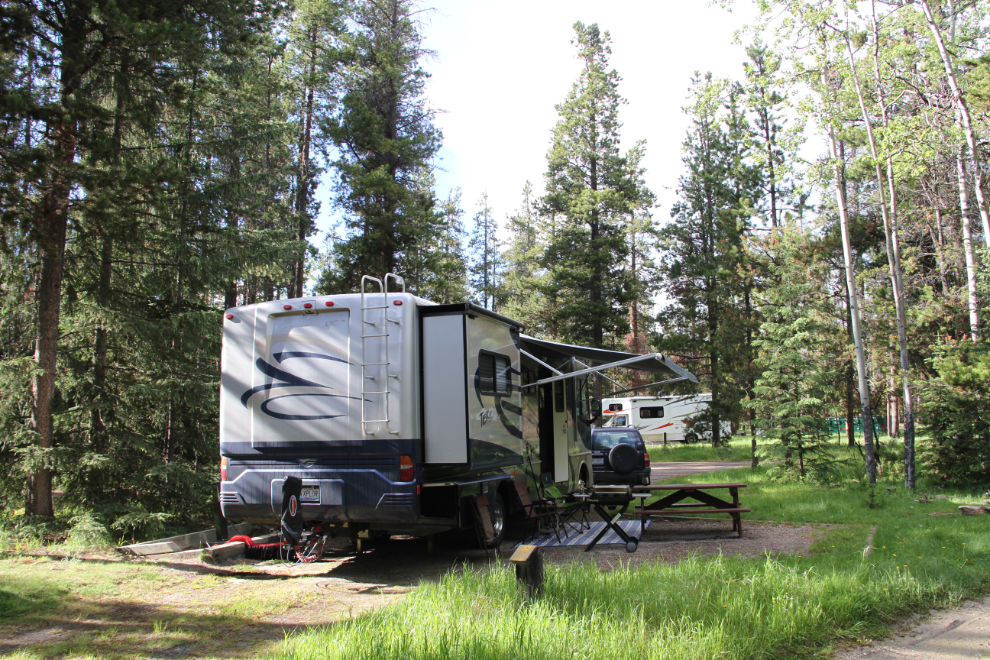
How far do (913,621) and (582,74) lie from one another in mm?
26377

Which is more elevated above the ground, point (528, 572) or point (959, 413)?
point (959, 413)

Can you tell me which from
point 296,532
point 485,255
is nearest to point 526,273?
point 485,255

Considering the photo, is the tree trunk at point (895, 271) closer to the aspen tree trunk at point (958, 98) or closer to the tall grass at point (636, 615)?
the aspen tree trunk at point (958, 98)

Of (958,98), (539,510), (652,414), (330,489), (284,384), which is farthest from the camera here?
(652,414)

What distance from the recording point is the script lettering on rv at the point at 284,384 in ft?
21.8

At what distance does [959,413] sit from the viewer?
41.2 feet

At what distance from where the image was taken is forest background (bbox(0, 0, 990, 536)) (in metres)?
8.36

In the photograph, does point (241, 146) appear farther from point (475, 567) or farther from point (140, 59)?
point (475, 567)

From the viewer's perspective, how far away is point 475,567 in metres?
7.10

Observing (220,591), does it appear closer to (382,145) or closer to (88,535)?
(88,535)

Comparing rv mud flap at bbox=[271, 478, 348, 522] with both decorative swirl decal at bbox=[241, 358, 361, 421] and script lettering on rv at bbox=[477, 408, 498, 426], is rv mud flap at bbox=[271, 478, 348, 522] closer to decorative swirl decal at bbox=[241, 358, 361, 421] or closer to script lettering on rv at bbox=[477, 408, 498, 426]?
decorative swirl decal at bbox=[241, 358, 361, 421]

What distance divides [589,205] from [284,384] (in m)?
21.2

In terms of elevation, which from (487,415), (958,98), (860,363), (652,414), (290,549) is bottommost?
(290,549)

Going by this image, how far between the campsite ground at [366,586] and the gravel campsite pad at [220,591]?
1cm
